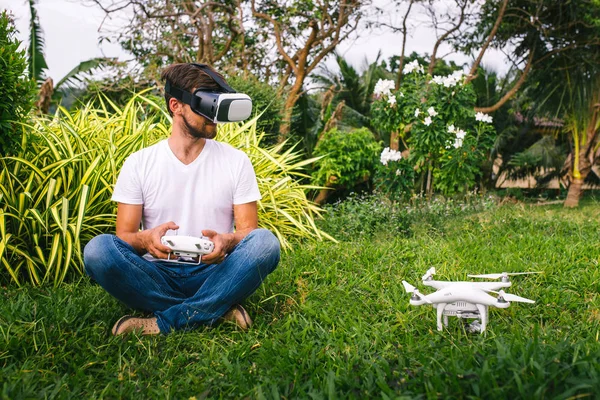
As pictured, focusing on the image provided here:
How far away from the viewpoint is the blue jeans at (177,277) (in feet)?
7.50

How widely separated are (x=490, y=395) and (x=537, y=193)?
476 inches

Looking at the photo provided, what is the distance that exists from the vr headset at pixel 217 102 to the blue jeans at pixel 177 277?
1.67 ft

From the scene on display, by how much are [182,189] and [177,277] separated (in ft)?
1.31

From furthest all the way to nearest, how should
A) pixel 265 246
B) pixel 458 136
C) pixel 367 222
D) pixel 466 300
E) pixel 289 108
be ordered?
pixel 289 108, pixel 458 136, pixel 367 222, pixel 265 246, pixel 466 300

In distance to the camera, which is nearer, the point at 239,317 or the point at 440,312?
the point at 440,312

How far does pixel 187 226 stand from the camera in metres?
2.48

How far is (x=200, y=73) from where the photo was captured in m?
2.43

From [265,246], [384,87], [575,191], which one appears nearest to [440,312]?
[265,246]

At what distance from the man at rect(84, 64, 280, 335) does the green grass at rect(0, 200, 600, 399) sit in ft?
0.45

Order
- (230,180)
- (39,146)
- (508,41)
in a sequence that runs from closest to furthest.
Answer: (230,180)
(39,146)
(508,41)

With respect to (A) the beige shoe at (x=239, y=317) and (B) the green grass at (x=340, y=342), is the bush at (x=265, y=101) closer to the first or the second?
(B) the green grass at (x=340, y=342)

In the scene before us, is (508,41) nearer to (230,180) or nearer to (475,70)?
(475,70)

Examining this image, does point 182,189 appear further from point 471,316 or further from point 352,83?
point 352,83

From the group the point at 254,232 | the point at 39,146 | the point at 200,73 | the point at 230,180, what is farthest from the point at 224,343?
the point at 39,146
